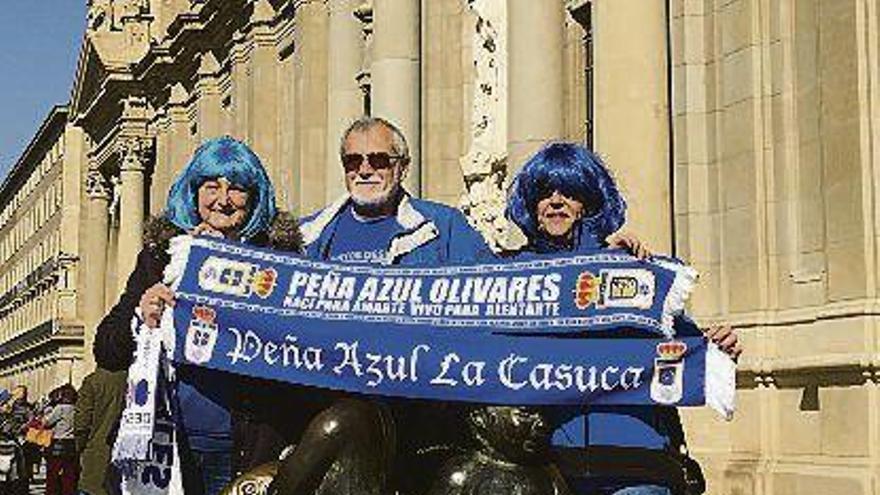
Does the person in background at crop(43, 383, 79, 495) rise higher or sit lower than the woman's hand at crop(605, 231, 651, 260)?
lower

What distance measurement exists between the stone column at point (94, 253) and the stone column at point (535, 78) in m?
37.4

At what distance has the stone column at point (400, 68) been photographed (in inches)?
765

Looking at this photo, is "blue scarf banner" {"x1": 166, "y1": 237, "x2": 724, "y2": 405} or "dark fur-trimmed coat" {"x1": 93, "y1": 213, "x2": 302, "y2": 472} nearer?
"blue scarf banner" {"x1": 166, "y1": 237, "x2": 724, "y2": 405}

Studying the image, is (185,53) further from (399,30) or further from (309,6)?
(399,30)

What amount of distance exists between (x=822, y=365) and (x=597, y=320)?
7206 mm

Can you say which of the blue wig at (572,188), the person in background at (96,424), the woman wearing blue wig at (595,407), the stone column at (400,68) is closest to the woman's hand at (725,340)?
the woman wearing blue wig at (595,407)

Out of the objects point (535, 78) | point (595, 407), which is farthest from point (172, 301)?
point (535, 78)

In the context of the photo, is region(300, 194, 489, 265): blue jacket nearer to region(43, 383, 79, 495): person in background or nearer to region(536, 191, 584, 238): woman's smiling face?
region(536, 191, 584, 238): woman's smiling face

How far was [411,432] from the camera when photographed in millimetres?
4375

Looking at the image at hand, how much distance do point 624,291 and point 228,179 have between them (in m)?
1.31

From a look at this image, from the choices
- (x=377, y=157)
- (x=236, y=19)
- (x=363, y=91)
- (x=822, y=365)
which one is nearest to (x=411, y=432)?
(x=377, y=157)

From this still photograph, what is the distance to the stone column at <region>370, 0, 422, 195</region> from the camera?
1944 centimetres

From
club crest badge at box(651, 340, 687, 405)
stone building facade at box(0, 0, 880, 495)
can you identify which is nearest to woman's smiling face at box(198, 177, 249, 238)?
club crest badge at box(651, 340, 687, 405)

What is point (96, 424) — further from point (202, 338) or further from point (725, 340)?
point (725, 340)
